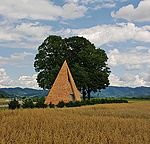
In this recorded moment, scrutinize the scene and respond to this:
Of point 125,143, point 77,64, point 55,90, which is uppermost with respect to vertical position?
point 77,64

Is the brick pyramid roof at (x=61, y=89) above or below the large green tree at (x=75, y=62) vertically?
below

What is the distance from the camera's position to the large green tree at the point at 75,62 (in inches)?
3223

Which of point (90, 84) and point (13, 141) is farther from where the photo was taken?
point (90, 84)

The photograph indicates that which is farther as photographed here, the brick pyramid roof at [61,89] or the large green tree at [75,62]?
the large green tree at [75,62]

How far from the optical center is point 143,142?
1297cm

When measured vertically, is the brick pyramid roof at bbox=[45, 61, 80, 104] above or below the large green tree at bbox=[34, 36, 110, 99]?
below

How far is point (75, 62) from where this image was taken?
285 ft

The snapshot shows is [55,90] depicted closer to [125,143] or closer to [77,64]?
[77,64]

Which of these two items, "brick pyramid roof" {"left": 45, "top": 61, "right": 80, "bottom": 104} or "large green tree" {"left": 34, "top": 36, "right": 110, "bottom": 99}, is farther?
"large green tree" {"left": 34, "top": 36, "right": 110, "bottom": 99}

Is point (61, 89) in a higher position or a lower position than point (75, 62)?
lower

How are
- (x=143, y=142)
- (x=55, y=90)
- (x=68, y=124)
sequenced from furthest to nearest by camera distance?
(x=55, y=90) < (x=68, y=124) < (x=143, y=142)

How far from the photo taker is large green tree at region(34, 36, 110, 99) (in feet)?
269

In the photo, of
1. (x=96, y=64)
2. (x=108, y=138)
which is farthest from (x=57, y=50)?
(x=108, y=138)

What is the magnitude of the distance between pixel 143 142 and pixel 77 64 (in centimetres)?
7048
